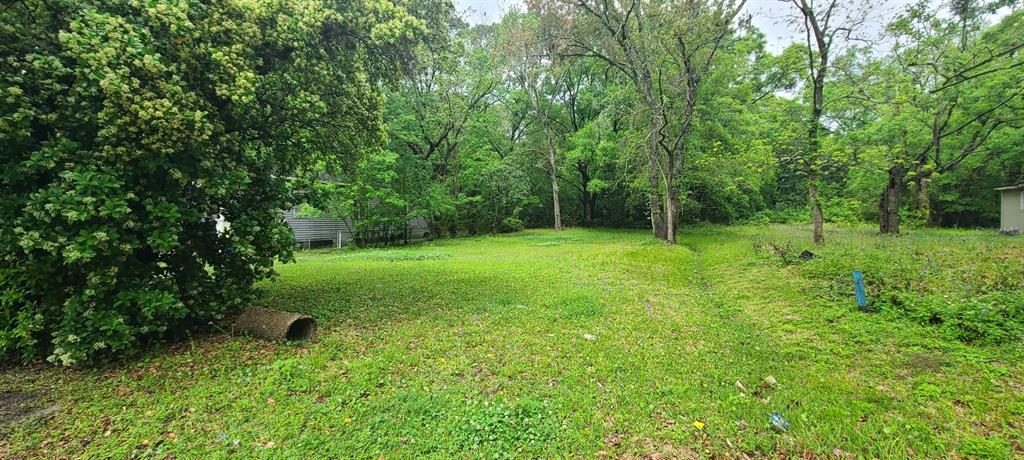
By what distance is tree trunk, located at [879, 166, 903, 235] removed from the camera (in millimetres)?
14325

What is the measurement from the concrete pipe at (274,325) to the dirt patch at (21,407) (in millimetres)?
1712

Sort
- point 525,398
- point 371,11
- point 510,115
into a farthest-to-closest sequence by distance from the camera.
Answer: point 510,115
point 371,11
point 525,398

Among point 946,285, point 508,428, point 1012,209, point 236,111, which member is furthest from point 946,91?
point 236,111

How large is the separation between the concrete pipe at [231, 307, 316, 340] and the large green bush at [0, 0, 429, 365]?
10.7 inches

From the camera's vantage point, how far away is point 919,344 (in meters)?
4.33

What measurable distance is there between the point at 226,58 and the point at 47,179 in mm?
2087

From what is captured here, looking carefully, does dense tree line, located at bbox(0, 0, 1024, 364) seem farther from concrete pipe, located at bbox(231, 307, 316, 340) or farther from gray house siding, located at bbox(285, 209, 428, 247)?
gray house siding, located at bbox(285, 209, 428, 247)

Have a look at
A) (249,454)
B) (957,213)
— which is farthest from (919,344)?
(957,213)

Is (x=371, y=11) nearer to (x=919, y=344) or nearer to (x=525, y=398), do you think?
(x=525, y=398)

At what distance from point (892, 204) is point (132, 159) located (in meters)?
21.2

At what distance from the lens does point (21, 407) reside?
3320mm

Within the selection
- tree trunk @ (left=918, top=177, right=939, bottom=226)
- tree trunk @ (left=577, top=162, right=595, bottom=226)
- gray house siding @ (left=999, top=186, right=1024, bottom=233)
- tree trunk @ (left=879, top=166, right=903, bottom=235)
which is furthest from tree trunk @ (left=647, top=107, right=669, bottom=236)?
gray house siding @ (left=999, top=186, right=1024, bottom=233)

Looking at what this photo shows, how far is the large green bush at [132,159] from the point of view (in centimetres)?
351

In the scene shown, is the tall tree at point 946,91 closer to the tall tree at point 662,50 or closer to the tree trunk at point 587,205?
the tall tree at point 662,50
